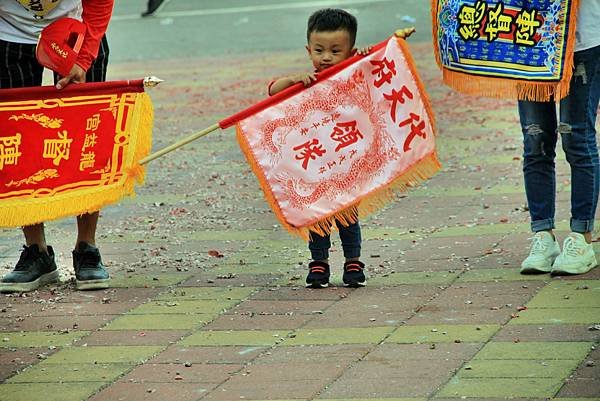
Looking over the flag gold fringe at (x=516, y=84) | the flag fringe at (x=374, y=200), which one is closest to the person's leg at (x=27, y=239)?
the flag fringe at (x=374, y=200)

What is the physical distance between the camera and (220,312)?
5.32m

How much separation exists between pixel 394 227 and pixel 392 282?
1.16 m

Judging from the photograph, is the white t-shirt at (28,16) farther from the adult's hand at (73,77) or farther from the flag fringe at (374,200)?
the flag fringe at (374,200)

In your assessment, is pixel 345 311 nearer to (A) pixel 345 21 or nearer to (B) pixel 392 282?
(B) pixel 392 282

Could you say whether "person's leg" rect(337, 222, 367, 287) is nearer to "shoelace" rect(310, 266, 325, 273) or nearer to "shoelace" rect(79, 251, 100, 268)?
"shoelace" rect(310, 266, 325, 273)

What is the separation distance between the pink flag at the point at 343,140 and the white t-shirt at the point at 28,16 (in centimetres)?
99

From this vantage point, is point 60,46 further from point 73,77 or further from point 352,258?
point 352,258

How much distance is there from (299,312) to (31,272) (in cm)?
139

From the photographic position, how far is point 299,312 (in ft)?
17.2

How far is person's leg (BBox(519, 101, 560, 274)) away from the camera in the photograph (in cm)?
563

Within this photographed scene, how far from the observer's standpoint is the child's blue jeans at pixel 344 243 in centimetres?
564

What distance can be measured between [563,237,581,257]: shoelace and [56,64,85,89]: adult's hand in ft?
7.29

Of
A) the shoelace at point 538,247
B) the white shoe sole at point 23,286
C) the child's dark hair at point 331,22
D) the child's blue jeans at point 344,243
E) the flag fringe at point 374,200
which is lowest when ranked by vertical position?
the white shoe sole at point 23,286

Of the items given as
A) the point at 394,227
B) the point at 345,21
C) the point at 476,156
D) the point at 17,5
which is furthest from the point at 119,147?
the point at 476,156
